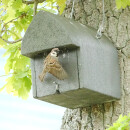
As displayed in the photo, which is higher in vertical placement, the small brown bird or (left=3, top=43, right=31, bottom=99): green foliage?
(left=3, top=43, right=31, bottom=99): green foliage

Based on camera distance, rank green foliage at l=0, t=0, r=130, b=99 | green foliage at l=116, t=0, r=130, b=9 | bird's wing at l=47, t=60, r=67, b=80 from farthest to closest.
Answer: green foliage at l=0, t=0, r=130, b=99 → green foliage at l=116, t=0, r=130, b=9 → bird's wing at l=47, t=60, r=67, b=80

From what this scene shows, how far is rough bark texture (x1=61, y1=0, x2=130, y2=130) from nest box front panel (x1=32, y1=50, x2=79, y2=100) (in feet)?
1.31

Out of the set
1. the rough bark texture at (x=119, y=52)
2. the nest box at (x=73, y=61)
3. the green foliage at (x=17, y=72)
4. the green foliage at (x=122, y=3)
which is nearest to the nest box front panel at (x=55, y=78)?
the nest box at (x=73, y=61)

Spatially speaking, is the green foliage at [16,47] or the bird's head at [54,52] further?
the green foliage at [16,47]

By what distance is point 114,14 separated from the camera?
9.70 ft

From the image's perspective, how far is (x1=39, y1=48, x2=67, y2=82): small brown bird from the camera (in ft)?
7.88

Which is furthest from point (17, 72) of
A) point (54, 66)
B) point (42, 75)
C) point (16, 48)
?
point (54, 66)

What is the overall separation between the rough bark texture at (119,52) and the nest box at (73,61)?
0.07 meters

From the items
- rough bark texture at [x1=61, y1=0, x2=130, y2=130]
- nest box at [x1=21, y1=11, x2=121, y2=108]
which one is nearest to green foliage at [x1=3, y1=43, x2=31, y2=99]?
rough bark texture at [x1=61, y1=0, x2=130, y2=130]

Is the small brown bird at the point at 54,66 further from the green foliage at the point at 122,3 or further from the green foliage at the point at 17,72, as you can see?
the green foliage at the point at 17,72

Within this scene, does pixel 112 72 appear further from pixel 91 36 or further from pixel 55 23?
pixel 55 23

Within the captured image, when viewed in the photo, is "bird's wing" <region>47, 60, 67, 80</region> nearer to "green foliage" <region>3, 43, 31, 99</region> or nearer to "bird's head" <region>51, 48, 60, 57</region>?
"bird's head" <region>51, 48, 60, 57</region>

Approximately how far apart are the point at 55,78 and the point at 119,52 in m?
0.56

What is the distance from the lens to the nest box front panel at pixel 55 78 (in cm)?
246
